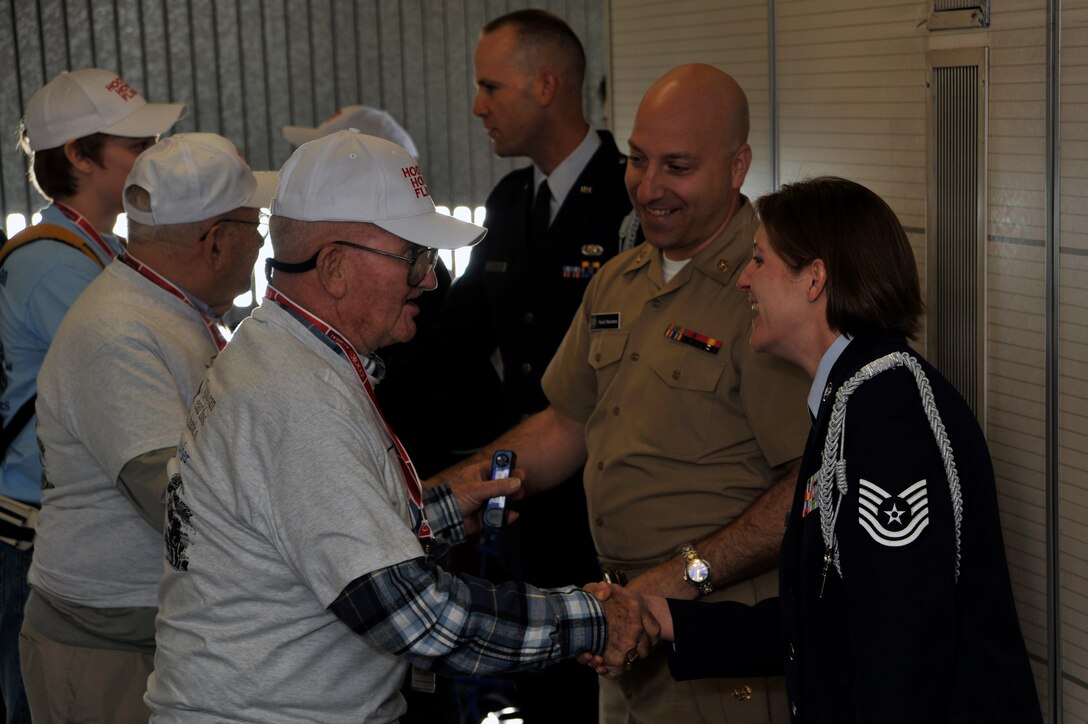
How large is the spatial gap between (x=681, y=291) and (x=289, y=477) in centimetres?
117

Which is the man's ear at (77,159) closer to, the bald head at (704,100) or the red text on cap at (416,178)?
the bald head at (704,100)

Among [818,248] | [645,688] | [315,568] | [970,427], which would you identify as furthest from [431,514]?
[970,427]

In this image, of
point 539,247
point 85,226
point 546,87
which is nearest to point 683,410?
point 539,247

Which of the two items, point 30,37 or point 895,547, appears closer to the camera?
point 895,547

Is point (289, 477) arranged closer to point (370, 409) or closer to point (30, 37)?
point (370, 409)

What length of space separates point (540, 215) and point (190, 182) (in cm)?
139

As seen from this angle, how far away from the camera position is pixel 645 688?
2633 mm

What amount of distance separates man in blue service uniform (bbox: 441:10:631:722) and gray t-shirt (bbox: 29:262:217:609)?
4.30 ft

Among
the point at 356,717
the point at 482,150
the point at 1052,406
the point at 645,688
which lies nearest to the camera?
the point at 356,717

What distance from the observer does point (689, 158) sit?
281 cm

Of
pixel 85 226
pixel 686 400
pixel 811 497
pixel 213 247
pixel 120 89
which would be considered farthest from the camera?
pixel 120 89

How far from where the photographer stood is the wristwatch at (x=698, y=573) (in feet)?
8.09

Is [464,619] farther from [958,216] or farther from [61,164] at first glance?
[61,164]

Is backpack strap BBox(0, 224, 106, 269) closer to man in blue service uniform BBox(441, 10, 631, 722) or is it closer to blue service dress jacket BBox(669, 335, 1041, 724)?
man in blue service uniform BBox(441, 10, 631, 722)
